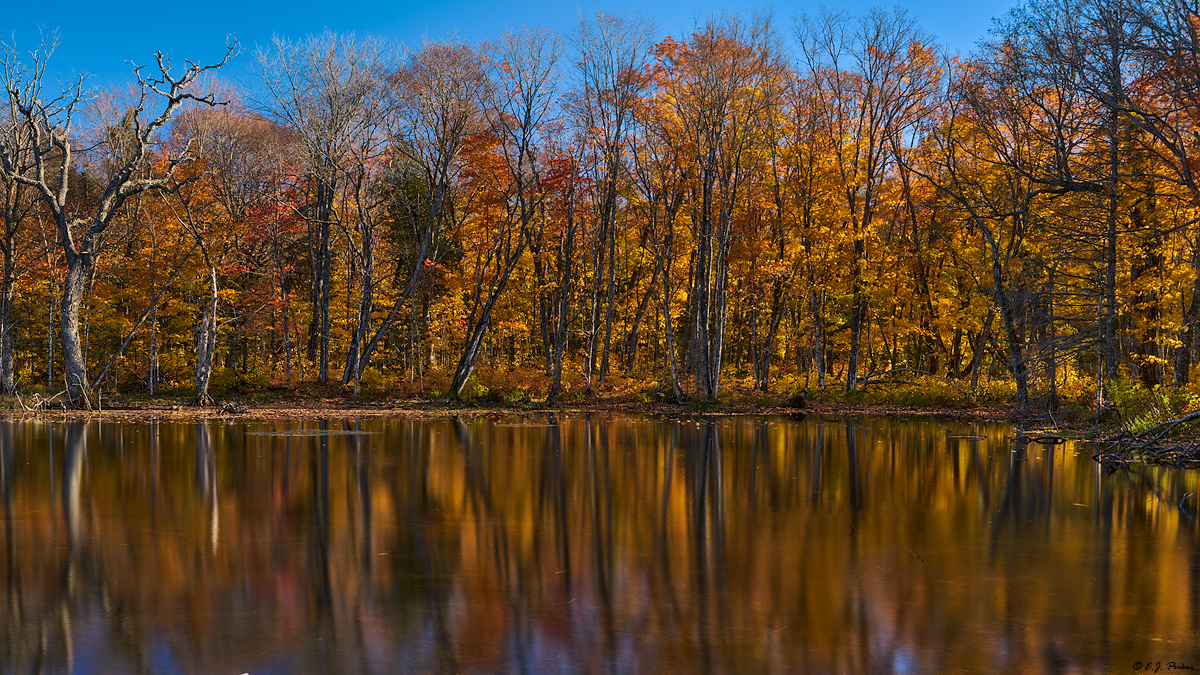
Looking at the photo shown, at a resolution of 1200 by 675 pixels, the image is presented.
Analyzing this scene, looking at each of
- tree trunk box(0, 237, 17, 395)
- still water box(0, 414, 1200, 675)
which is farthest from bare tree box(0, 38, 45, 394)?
still water box(0, 414, 1200, 675)

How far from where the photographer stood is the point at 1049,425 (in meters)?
22.1

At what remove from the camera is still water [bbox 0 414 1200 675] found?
493 cm

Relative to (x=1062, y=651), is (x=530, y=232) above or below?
above

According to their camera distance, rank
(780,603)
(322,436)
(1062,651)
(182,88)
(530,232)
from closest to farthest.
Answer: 1. (1062,651)
2. (780,603)
3. (322,436)
4. (182,88)
5. (530,232)

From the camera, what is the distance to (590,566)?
275 inches

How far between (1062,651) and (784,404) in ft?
79.5

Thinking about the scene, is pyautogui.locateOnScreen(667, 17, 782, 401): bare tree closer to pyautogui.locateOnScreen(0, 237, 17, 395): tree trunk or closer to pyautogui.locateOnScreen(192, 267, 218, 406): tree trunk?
pyautogui.locateOnScreen(192, 267, 218, 406): tree trunk

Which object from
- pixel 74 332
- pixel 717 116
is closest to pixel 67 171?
pixel 74 332

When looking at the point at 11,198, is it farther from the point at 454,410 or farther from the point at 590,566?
the point at 590,566

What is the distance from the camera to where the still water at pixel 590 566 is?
4934mm

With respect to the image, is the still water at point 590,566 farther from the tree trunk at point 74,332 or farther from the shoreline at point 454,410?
the tree trunk at point 74,332

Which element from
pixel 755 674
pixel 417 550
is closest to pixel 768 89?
pixel 417 550

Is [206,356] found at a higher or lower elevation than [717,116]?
lower

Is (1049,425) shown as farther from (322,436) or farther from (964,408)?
(322,436)
